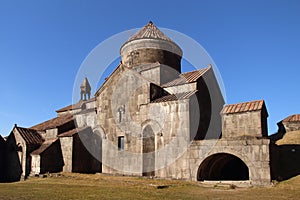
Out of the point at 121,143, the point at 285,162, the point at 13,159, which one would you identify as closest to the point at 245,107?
the point at 285,162

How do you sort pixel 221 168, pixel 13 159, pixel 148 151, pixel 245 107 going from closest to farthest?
1. pixel 245 107
2. pixel 148 151
3. pixel 221 168
4. pixel 13 159

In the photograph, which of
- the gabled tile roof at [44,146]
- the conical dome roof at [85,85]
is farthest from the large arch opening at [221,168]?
the conical dome roof at [85,85]

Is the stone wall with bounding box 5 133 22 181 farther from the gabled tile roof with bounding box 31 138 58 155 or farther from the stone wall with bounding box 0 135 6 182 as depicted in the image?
the gabled tile roof with bounding box 31 138 58 155

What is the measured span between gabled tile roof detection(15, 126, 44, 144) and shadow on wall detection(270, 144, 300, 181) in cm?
2076

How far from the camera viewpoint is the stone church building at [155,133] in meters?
17.4

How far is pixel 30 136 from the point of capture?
26312 millimetres

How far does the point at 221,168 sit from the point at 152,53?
11.8 m

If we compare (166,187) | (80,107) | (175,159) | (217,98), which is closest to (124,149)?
(175,159)

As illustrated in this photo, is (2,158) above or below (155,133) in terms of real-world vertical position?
below

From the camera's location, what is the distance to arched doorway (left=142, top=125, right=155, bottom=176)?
19.9 metres

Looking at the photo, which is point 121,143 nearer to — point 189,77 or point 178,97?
point 178,97

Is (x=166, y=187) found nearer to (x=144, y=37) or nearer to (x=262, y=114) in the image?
(x=262, y=114)

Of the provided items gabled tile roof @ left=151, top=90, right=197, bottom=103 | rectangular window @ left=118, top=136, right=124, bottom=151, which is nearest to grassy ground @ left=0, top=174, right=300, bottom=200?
rectangular window @ left=118, top=136, right=124, bottom=151

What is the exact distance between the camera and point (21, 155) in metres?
25.2
